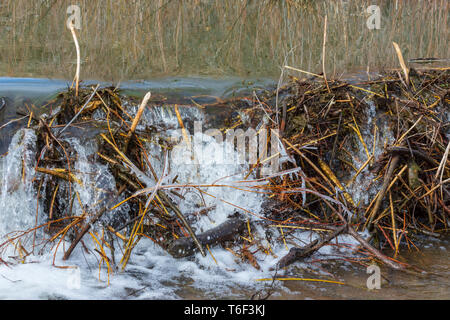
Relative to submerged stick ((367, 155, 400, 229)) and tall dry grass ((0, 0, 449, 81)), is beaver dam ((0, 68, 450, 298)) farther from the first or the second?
tall dry grass ((0, 0, 449, 81))

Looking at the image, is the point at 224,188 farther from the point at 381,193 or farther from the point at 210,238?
the point at 381,193

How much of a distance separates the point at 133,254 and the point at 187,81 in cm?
168

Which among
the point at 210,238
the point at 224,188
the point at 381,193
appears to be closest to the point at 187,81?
the point at 224,188

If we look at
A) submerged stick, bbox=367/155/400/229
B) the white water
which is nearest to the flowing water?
the white water

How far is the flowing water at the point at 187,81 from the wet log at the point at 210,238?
Answer: 1.8 inches

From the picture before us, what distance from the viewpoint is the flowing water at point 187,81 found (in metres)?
1.71

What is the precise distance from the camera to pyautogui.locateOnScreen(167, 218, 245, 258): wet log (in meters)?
1.90

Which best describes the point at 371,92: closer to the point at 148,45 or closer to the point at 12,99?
the point at 12,99

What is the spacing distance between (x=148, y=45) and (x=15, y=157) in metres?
2.77

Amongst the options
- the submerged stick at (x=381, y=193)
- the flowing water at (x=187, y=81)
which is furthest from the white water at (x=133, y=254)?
the submerged stick at (x=381, y=193)

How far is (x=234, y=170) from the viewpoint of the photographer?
230cm

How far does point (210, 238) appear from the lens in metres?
1.96
